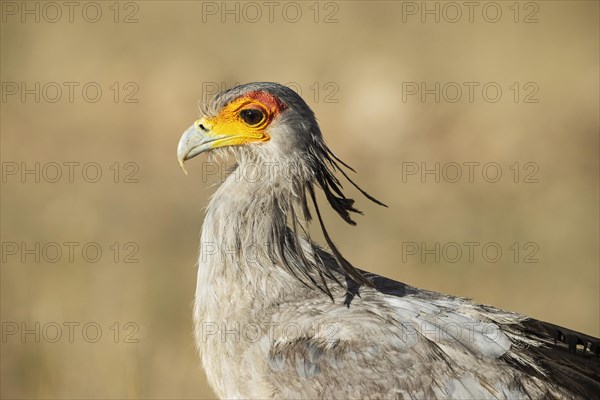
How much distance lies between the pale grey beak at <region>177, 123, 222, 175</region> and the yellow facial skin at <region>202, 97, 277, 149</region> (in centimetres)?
2

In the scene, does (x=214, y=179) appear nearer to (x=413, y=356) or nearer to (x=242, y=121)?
(x=242, y=121)

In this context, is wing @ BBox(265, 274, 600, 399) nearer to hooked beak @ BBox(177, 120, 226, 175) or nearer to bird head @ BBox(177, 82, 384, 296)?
bird head @ BBox(177, 82, 384, 296)

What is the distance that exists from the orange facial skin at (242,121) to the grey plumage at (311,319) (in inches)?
0.6

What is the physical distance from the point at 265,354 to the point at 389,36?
13.9 m

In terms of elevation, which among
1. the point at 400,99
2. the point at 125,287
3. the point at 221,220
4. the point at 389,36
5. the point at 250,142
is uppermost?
the point at 389,36

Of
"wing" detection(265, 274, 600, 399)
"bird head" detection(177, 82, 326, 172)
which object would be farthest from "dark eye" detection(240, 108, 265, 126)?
"wing" detection(265, 274, 600, 399)

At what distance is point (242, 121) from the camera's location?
23.1 feet

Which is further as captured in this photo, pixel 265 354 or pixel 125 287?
pixel 125 287

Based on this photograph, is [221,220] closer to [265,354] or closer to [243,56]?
[265,354]

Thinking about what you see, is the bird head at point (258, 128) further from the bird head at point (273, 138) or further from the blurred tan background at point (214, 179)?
the blurred tan background at point (214, 179)

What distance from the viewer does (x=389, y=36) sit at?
19.4 meters

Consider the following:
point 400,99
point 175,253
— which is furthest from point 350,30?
point 175,253

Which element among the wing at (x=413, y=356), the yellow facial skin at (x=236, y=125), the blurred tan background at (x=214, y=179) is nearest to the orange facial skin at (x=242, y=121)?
the yellow facial skin at (x=236, y=125)

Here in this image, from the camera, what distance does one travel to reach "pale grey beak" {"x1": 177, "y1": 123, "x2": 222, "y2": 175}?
23.2 ft
